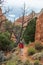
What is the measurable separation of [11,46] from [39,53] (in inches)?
340

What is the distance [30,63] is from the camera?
22.5m

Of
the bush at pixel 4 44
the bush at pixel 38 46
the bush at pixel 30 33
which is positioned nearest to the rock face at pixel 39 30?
the bush at pixel 30 33

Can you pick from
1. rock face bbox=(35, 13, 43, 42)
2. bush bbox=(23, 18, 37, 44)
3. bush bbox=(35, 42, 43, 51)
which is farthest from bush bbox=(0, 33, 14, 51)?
bush bbox=(35, 42, 43, 51)

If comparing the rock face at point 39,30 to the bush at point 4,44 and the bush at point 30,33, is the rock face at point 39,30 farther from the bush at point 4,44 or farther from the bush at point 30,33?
the bush at point 4,44

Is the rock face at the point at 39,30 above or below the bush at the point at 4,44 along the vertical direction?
above

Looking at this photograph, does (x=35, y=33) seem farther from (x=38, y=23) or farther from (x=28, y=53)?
(x=28, y=53)

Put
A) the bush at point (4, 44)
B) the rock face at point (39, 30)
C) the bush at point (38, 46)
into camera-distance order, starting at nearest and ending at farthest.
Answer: the bush at point (38, 46)
the rock face at point (39, 30)
the bush at point (4, 44)

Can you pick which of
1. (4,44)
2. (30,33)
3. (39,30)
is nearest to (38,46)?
(39,30)

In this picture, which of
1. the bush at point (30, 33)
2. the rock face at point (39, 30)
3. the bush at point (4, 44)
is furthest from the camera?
the bush at point (4, 44)

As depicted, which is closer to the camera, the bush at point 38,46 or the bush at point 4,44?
the bush at point 38,46

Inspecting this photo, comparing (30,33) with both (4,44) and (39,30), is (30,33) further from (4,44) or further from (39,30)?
(4,44)

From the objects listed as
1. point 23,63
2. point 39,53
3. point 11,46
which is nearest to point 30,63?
point 23,63

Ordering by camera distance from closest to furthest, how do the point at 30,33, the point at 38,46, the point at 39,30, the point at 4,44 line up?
the point at 38,46, the point at 39,30, the point at 30,33, the point at 4,44

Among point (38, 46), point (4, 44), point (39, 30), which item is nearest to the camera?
point (38, 46)
